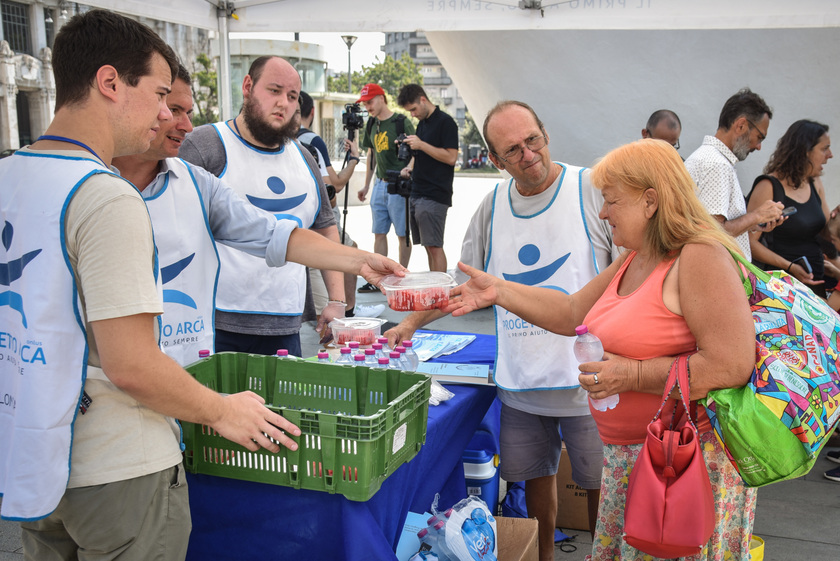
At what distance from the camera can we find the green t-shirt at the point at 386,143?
7.63 m

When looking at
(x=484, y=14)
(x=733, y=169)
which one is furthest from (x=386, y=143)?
(x=733, y=169)

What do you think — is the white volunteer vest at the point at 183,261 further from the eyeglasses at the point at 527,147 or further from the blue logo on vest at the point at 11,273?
the eyeglasses at the point at 527,147

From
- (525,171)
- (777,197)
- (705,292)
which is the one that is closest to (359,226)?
(777,197)

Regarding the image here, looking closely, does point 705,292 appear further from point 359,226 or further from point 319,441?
point 359,226

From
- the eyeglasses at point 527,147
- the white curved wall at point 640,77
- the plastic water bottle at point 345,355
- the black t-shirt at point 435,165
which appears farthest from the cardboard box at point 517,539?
the white curved wall at point 640,77

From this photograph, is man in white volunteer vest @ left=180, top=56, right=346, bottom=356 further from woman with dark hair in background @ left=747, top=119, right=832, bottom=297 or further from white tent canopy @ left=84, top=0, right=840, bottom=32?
woman with dark hair in background @ left=747, top=119, right=832, bottom=297

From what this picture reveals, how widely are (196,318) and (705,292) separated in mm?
1566

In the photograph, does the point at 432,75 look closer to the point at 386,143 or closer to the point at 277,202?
the point at 386,143

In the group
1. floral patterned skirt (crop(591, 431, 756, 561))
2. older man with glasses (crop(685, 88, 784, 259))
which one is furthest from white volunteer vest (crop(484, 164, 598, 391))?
older man with glasses (crop(685, 88, 784, 259))

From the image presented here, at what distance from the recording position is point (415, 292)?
2.27 m

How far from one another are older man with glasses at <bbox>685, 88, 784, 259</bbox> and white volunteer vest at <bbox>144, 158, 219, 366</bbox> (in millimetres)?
2956

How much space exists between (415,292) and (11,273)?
1.20m

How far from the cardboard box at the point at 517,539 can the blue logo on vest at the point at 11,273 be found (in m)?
1.80

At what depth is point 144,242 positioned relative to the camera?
1.38 metres
